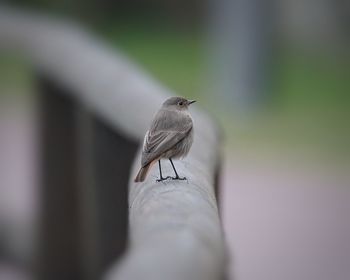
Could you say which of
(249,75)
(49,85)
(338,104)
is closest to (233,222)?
(49,85)

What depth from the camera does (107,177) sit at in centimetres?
616

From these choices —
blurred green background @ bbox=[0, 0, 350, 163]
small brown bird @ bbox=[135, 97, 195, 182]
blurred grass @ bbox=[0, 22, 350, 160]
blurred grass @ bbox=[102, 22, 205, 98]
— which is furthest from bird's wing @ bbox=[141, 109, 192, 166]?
blurred grass @ bbox=[102, 22, 205, 98]

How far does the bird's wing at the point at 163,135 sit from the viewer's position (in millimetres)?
4422

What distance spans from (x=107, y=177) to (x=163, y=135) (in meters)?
1.51

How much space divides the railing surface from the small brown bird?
0.20 feet

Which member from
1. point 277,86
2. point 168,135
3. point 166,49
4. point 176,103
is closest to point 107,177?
point 176,103

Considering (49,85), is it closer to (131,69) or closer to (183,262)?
(131,69)

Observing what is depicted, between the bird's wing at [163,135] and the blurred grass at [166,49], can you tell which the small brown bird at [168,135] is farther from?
the blurred grass at [166,49]

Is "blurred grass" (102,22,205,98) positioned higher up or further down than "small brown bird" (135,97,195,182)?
further down

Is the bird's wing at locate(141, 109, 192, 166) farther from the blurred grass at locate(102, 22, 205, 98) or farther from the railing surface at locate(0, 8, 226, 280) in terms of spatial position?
the blurred grass at locate(102, 22, 205, 98)

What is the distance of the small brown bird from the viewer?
4391 millimetres

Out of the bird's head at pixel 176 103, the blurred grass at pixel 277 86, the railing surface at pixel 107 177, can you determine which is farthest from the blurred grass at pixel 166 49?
the bird's head at pixel 176 103

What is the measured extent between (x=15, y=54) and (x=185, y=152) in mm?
6169

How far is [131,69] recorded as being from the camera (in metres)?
6.95
